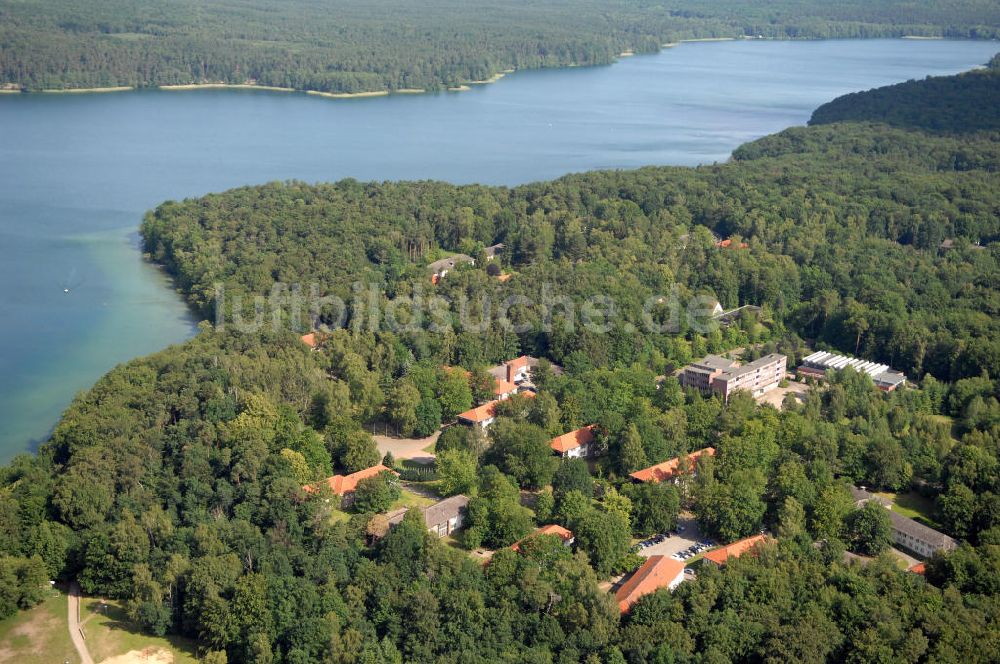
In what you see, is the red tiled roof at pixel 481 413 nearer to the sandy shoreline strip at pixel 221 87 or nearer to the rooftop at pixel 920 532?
the rooftop at pixel 920 532

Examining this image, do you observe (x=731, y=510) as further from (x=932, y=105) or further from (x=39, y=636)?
(x=932, y=105)

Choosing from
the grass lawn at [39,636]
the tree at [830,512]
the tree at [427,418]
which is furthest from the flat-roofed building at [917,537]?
the grass lawn at [39,636]

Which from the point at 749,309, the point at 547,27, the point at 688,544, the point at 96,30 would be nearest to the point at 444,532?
the point at 688,544

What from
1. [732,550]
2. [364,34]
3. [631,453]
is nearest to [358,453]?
[631,453]

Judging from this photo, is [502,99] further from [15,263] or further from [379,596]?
[379,596]

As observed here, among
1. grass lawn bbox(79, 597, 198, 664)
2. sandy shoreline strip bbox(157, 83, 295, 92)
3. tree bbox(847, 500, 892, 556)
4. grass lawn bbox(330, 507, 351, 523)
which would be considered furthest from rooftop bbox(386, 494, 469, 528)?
sandy shoreline strip bbox(157, 83, 295, 92)

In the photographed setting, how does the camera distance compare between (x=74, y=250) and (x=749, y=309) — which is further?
(x=74, y=250)
